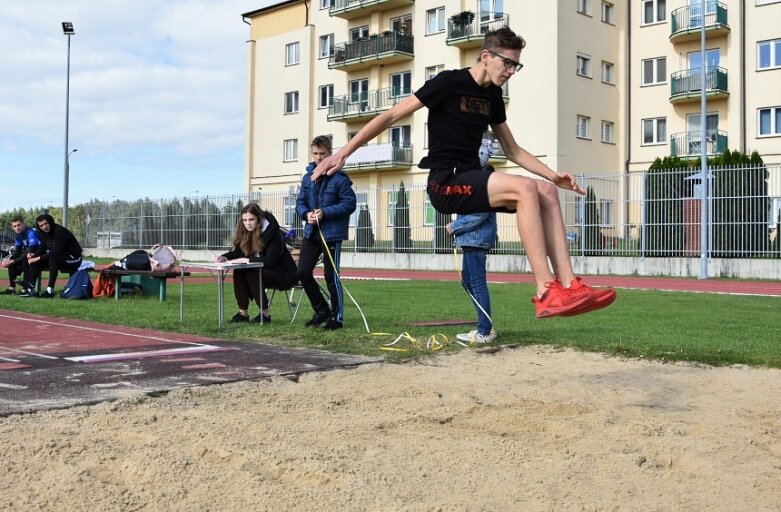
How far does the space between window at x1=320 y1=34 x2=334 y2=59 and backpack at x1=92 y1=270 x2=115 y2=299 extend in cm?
3263

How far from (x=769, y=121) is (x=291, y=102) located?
23.9 metres

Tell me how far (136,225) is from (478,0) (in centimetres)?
1808

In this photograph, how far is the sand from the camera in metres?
3.13

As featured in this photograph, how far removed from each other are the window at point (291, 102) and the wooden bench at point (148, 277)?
32.8 m

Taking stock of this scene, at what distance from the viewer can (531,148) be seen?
36.9 metres

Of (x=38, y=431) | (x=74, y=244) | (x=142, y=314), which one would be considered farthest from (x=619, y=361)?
(x=74, y=244)

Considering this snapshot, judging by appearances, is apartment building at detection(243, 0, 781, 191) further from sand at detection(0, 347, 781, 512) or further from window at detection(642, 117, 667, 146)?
sand at detection(0, 347, 781, 512)

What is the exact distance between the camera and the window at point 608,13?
37.9 metres

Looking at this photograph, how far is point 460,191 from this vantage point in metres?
5.16

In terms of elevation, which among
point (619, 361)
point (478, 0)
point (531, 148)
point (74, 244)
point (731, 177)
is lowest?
point (619, 361)

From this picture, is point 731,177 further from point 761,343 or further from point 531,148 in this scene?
point 531,148

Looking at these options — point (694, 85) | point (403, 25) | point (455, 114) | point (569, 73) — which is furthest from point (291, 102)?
point (455, 114)

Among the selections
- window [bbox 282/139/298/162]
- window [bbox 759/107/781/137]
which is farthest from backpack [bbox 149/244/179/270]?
window [bbox 282/139/298/162]

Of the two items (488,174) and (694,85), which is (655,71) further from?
(488,174)
